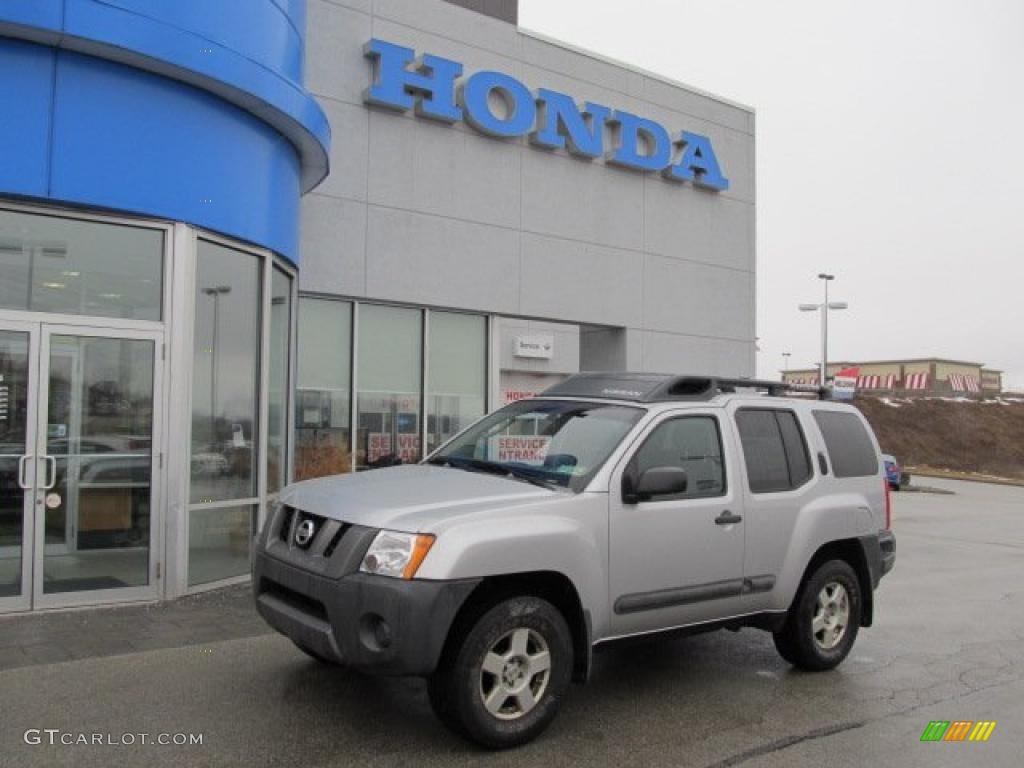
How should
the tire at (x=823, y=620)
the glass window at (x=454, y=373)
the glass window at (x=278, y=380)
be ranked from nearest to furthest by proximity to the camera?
the tire at (x=823, y=620) < the glass window at (x=278, y=380) < the glass window at (x=454, y=373)

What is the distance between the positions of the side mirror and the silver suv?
11 millimetres

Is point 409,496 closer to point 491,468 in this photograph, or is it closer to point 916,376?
point 491,468

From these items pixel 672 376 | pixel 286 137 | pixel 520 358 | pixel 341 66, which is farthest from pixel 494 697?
pixel 520 358

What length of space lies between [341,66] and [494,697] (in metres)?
9.23

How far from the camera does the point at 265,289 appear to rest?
8.84m

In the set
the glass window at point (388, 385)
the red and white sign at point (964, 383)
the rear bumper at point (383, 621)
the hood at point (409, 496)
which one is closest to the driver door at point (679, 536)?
the hood at point (409, 496)

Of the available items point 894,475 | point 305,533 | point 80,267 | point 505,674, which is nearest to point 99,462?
point 80,267

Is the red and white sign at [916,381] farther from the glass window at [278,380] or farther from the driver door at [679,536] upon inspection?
the driver door at [679,536]

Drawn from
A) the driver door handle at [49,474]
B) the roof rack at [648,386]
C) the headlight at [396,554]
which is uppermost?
the roof rack at [648,386]

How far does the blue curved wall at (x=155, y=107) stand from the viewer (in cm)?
688

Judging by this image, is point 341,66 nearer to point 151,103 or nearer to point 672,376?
point 151,103

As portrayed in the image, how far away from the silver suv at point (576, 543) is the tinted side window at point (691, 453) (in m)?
0.01

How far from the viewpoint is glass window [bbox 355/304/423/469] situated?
11.9m

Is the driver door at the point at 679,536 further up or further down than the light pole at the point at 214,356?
further down
